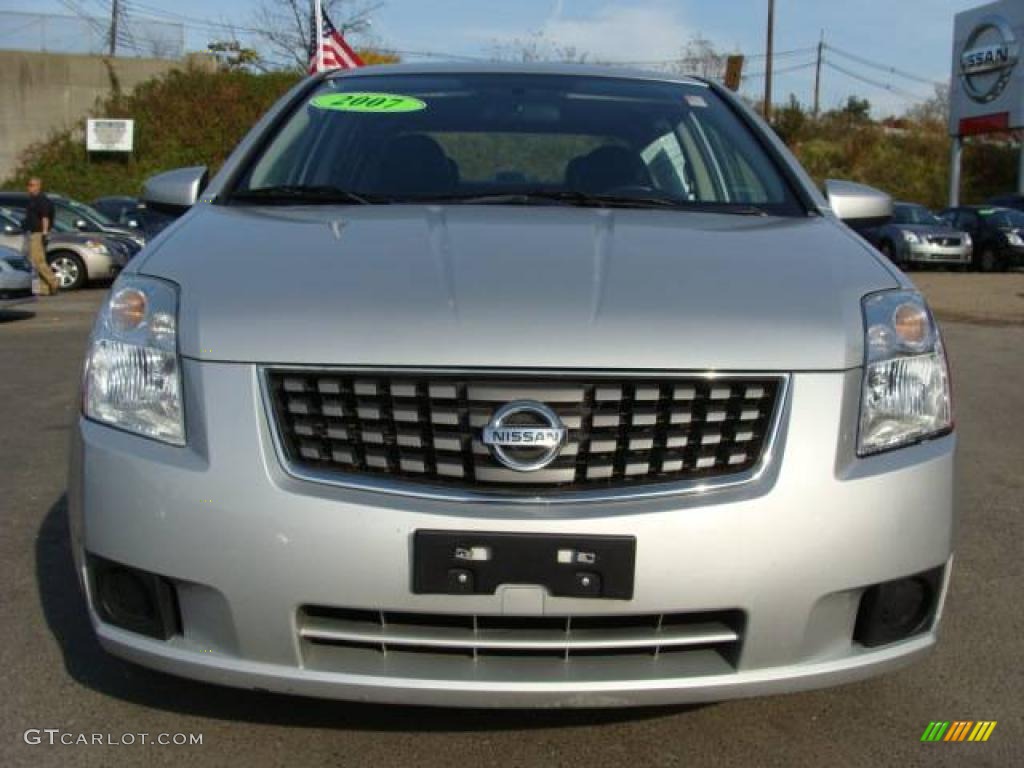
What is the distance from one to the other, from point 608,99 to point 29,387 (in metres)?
5.58

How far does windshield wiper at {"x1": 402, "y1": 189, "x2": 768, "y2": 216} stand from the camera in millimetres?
3252

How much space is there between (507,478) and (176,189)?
180cm

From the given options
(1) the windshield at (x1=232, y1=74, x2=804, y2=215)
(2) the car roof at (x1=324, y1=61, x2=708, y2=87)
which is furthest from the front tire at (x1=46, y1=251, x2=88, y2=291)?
(1) the windshield at (x1=232, y1=74, x2=804, y2=215)

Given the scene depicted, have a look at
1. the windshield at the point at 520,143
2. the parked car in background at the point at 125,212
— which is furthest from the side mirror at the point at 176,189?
the parked car in background at the point at 125,212

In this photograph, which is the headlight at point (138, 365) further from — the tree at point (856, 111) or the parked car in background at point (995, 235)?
the tree at point (856, 111)

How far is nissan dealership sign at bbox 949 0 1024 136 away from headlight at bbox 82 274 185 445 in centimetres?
3661

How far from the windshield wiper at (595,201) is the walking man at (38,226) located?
14.4 metres

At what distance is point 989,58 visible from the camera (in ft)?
116

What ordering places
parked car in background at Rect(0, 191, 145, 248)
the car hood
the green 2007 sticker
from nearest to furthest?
the car hood, the green 2007 sticker, parked car in background at Rect(0, 191, 145, 248)

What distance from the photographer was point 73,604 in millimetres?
3477

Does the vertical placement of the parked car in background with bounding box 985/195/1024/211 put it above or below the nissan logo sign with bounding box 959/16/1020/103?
below

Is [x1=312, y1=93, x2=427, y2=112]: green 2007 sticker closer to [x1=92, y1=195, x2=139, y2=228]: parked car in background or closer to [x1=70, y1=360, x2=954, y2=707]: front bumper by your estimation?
[x1=70, y1=360, x2=954, y2=707]: front bumper

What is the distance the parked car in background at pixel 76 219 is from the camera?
1870 cm

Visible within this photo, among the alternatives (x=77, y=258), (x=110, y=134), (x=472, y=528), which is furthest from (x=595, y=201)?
(x=110, y=134)
